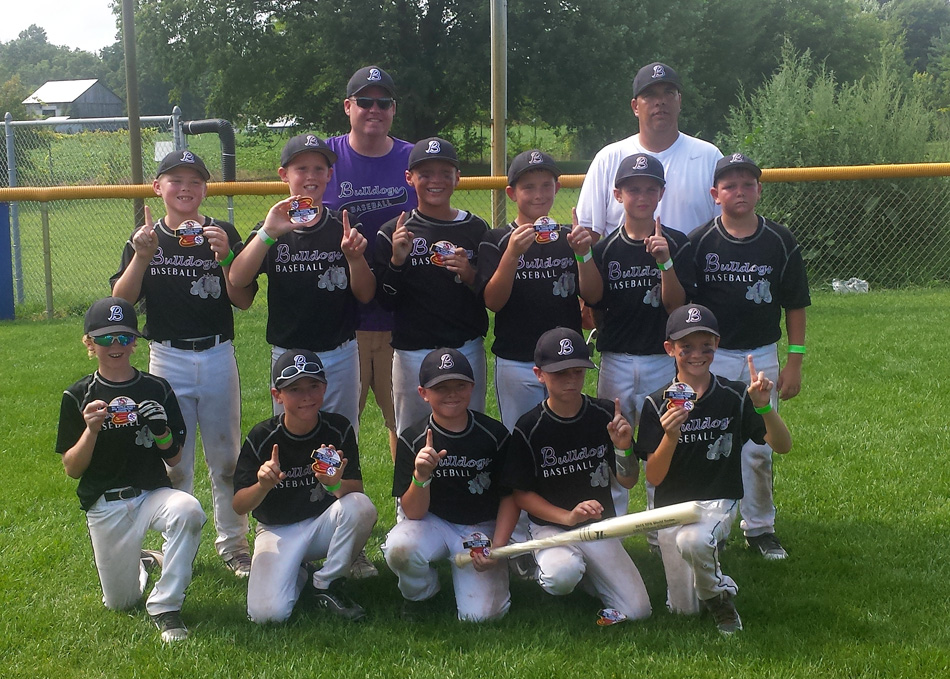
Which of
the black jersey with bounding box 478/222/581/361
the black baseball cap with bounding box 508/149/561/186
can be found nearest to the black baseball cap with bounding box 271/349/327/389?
the black jersey with bounding box 478/222/581/361

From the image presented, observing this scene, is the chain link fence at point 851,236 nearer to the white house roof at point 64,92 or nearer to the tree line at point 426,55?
the tree line at point 426,55

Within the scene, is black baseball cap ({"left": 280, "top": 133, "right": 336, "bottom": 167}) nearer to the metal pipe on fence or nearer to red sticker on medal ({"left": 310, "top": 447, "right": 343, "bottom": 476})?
red sticker on medal ({"left": 310, "top": 447, "right": 343, "bottom": 476})

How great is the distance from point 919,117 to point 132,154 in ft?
34.2

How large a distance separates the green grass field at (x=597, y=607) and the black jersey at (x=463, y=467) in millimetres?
451

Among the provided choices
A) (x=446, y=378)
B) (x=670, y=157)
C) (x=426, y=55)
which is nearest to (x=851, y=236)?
(x=670, y=157)

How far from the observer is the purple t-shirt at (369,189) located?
5.42 metres

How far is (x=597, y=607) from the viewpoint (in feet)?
14.8

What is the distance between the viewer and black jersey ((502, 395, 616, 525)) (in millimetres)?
4461

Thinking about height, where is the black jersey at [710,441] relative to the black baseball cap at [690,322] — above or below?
below

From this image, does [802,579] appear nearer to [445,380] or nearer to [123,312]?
[445,380]

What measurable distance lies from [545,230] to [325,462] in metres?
1.50

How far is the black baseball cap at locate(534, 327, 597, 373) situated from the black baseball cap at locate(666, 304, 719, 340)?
→ 16.3 inches

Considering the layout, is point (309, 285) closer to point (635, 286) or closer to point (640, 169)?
point (635, 286)

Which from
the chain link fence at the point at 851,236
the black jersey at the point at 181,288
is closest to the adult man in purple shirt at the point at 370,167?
the black jersey at the point at 181,288
